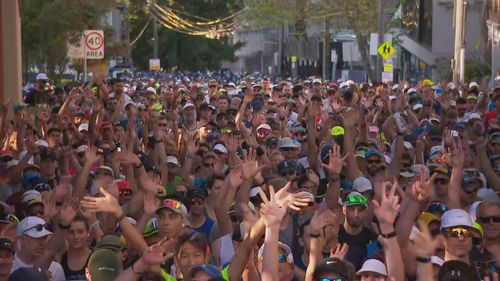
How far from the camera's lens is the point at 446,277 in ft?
24.5

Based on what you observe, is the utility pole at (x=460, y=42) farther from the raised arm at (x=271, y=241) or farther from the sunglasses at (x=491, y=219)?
the raised arm at (x=271, y=241)

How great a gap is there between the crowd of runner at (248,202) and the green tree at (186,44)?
63.2m

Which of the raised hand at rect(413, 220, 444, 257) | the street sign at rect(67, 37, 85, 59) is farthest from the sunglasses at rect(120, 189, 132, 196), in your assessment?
the street sign at rect(67, 37, 85, 59)

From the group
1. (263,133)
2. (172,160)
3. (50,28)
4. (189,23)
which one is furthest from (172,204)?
(189,23)

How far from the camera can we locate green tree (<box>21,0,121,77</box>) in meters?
32.2

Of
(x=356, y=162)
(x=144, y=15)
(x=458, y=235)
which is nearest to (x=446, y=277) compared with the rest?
(x=458, y=235)

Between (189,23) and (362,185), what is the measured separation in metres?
63.3

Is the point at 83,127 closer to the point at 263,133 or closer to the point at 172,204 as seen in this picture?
the point at 263,133

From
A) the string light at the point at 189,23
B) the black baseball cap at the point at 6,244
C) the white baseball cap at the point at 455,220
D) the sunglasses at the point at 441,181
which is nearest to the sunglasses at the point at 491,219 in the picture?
the white baseball cap at the point at 455,220

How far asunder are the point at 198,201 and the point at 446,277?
3.54m

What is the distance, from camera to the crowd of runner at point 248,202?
25.9 feet

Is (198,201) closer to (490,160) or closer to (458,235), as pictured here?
(458,235)

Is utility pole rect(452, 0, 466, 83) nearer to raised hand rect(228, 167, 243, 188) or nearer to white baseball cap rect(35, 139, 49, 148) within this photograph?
white baseball cap rect(35, 139, 49, 148)

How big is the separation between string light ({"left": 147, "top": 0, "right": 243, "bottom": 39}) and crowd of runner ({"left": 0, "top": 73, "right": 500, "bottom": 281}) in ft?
163
